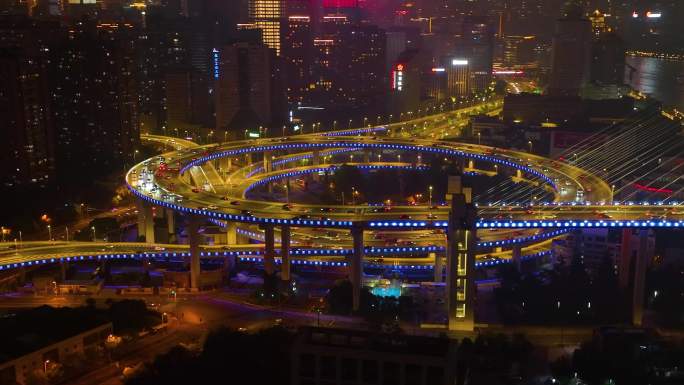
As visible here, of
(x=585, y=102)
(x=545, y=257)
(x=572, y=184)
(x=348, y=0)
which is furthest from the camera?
(x=348, y=0)

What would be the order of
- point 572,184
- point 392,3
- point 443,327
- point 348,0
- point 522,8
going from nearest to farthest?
point 443,327
point 572,184
point 348,0
point 522,8
point 392,3

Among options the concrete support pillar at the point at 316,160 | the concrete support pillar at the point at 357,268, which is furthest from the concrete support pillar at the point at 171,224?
the concrete support pillar at the point at 316,160

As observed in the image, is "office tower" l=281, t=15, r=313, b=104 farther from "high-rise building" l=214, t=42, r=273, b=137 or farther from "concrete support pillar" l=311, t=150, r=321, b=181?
"concrete support pillar" l=311, t=150, r=321, b=181

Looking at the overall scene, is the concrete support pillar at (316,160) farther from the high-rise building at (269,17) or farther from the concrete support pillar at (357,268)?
the high-rise building at (269,17)

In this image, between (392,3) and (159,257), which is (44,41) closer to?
(159,257)

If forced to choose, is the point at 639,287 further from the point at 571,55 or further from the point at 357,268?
the point at 571,55

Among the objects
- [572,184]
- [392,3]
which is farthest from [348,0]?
[572,184]

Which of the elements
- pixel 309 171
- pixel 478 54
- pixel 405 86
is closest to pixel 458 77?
pixel 478 54
